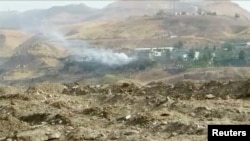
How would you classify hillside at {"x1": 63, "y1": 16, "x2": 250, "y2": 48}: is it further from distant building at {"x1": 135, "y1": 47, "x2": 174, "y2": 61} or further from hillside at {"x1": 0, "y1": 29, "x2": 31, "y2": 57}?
hillside at {"x1": 0, "y1": 29, "x2": 31, "y2": 57}

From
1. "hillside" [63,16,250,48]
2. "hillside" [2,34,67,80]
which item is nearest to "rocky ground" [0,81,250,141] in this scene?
"hillside" [2,34,67,80]

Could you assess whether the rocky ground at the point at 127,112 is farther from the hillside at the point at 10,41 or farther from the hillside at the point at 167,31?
the hillside at the point at 10,41

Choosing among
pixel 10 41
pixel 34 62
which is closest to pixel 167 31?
pixel 34 62

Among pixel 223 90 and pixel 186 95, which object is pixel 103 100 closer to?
pixel 186 95

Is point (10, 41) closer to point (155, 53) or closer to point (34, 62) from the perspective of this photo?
point (34, 62)

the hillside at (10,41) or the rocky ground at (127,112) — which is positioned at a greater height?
the rocky ground at (127,112)

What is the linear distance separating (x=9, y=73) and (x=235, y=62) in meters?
31.9

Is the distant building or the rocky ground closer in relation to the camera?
the rocky ground

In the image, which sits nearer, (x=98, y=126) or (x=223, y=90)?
(x=98, y=126)

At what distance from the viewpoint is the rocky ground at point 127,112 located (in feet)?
26.5

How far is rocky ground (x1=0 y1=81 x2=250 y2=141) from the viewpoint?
8086 mm

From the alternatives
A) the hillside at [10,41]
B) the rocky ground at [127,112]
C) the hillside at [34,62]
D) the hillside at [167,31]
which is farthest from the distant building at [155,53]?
the rocky ground at [127,112]

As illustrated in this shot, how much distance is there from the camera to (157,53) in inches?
2842

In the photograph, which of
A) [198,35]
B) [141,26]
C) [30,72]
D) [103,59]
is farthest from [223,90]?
[141,26]
